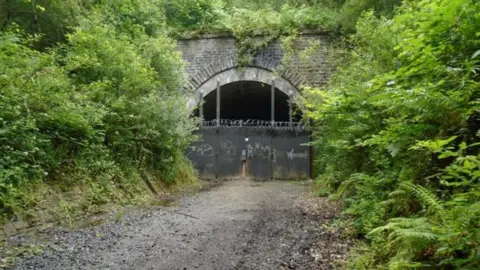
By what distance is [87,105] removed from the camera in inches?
297

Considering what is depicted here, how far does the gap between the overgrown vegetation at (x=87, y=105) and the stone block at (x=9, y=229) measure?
0.72 feet

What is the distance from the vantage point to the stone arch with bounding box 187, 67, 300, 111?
598 inches

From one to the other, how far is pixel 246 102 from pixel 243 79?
4.17m

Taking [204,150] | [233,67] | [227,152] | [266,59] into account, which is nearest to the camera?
[266,59]

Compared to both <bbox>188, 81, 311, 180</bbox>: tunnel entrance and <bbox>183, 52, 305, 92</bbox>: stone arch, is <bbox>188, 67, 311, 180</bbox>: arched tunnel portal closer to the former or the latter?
<bbox>188, 81, 311, 180</bbox>: tunnel entrance

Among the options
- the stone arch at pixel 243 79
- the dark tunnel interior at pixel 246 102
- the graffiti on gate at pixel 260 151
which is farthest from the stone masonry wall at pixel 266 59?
the graffiti on gate at pixel 260 151

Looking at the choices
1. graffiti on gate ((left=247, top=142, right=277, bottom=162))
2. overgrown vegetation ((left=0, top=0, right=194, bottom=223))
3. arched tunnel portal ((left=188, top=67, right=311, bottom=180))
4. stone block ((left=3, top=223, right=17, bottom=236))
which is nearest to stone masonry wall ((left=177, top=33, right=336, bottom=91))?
arched tunnel portal ((left=188, top=67, right=311, bottom=180))

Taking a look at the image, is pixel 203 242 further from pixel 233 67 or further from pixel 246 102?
pixel 246 102

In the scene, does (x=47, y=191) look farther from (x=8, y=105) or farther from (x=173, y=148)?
(x=173, y=148)

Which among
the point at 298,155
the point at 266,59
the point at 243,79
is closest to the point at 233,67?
the point at 243,79

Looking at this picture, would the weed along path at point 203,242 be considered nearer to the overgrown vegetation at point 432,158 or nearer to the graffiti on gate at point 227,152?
the overgrown vegetation at point 432,158

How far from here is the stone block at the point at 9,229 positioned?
5.04 m

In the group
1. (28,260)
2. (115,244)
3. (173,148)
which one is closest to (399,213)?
(115,244)

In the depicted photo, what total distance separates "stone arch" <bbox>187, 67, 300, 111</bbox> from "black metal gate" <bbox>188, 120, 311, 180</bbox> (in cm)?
141
